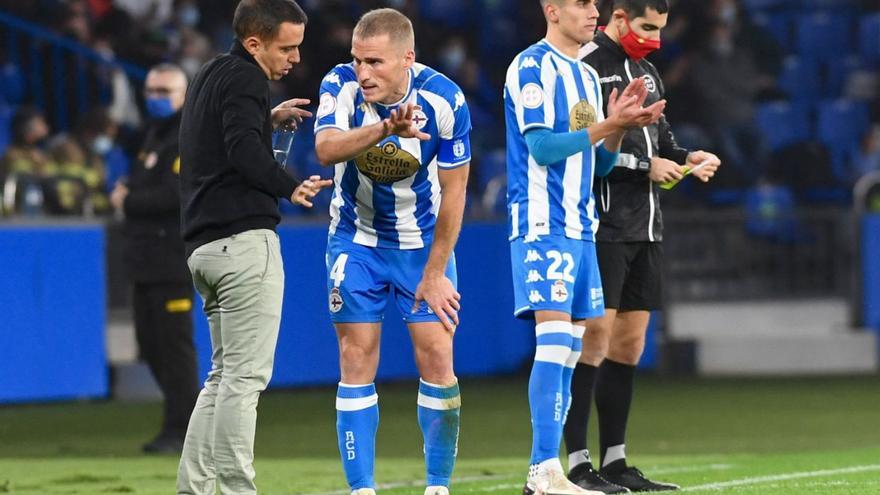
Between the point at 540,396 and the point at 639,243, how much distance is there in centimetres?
113

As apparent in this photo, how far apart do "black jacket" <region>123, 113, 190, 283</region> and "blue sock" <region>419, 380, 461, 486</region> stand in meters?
3.59

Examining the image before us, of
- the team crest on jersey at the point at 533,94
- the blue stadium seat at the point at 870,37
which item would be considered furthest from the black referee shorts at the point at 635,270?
the blue stadium seat at the point at 870,37

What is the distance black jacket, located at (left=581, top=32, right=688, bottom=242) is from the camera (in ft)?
24.5

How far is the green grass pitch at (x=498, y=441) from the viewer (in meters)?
8.09

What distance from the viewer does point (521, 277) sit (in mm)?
6828

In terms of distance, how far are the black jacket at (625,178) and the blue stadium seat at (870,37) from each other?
47.6 feet

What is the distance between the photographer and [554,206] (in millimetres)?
6777

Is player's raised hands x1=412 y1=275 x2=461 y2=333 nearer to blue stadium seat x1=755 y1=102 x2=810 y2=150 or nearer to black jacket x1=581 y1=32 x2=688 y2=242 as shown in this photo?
black jacket x1=581 y1=32 x2=688 y2=242

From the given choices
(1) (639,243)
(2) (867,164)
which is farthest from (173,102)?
(2) (867,164)

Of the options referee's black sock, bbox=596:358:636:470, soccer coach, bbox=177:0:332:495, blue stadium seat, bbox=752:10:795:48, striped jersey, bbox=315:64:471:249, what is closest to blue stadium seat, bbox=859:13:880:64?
blue stadium seat, bbox=752:10:795:48

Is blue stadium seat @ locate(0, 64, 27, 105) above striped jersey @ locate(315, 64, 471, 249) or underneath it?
above

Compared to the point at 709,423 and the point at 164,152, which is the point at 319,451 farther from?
the point at 709,423

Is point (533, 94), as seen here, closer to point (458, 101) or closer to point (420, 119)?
point (458, 101)

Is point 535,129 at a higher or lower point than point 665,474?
higher
